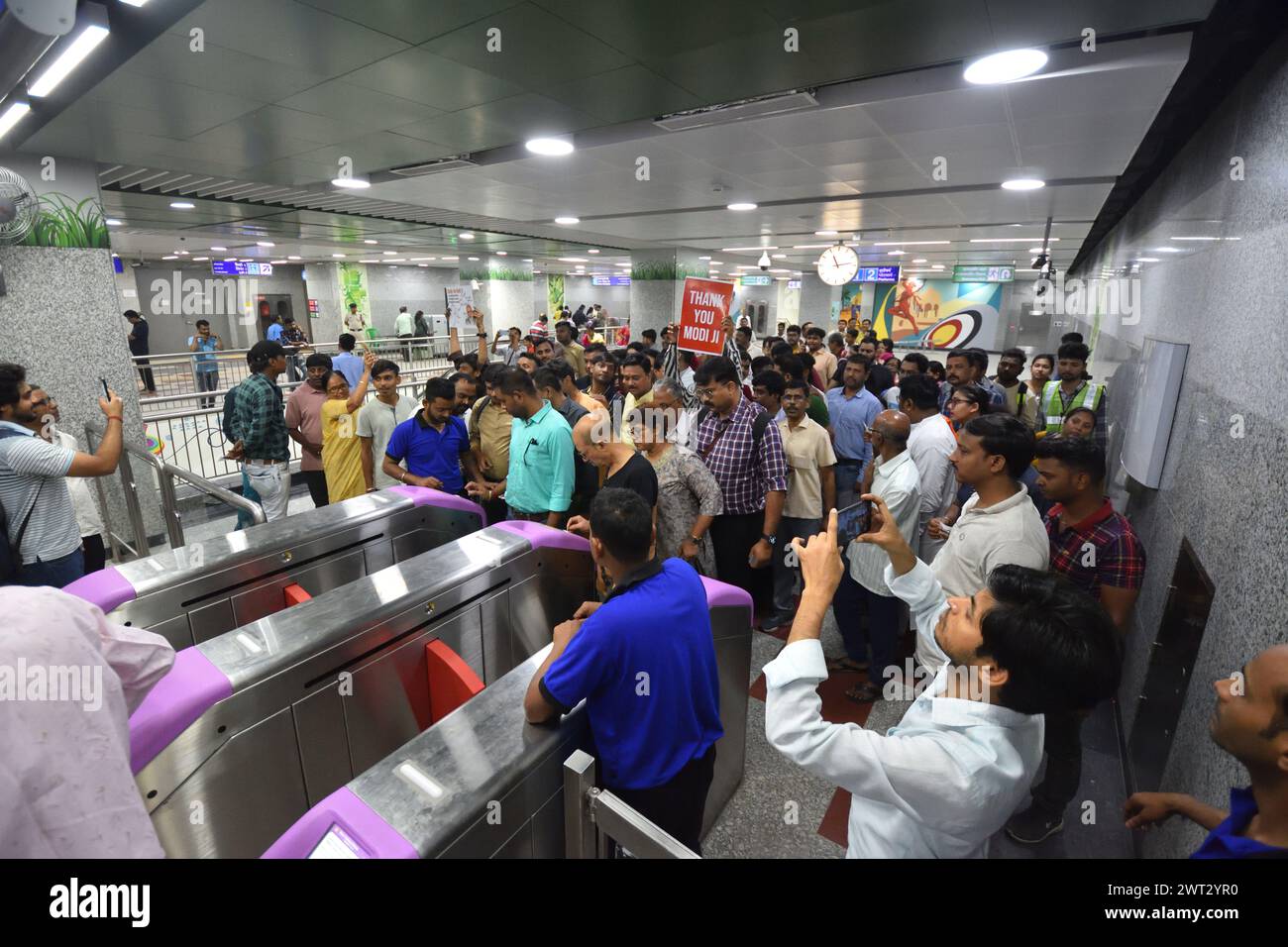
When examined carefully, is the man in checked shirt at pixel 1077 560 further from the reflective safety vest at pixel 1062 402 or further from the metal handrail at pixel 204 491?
the metal handrail at pixel 204 491

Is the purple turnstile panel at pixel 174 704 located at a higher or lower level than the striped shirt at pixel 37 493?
lower

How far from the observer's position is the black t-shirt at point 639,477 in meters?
3.01

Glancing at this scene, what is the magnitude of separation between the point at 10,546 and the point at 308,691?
2082 millimetres

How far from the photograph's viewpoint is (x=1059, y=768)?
249cm

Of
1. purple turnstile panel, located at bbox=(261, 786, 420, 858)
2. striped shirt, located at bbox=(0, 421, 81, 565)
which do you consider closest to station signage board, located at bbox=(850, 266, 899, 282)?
striped shirt, located at bbox=(0, 421, 81, 565)

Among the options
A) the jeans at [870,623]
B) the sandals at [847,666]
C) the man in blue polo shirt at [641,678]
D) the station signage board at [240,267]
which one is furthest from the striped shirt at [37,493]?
the station signage board at [240,267]

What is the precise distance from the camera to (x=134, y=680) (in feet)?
4.58

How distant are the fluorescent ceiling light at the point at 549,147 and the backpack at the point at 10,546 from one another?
3905mm

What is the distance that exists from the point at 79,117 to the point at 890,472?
559 cm

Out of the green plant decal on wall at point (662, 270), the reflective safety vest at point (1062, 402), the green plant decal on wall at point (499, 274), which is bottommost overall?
the reflective safety vest at point (1062, 402)

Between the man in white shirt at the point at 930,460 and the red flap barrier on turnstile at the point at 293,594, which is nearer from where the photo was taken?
the red flap barrier on turnstile at the point at 293,594

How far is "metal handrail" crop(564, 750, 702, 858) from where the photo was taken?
1150 millimetres

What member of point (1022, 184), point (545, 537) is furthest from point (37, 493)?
point (1022, 184)
